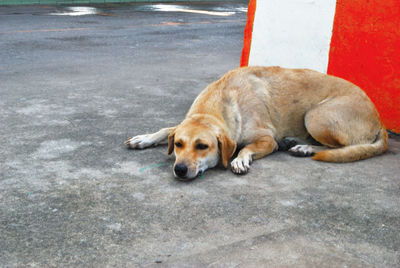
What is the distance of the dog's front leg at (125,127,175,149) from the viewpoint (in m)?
4.73

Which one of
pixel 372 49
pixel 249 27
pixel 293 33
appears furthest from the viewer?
pixel 249 27

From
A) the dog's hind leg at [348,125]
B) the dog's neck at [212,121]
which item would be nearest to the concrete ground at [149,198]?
the dog's hind leg at [348,125]

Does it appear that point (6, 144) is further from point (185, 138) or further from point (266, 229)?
point (266, 229)

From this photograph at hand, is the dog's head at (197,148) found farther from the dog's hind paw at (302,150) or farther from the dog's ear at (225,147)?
the dog's hind paw at (302,150)

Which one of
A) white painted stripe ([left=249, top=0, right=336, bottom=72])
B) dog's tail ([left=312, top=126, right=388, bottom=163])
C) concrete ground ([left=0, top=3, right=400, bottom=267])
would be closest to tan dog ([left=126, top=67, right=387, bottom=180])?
dog's tail ([left=312, top=126, right=388, bottom=163])

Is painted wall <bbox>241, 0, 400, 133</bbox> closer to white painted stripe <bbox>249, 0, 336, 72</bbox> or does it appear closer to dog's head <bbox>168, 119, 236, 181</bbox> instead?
white painted stripe <bbox>249, 0, 336, 72</bbox>

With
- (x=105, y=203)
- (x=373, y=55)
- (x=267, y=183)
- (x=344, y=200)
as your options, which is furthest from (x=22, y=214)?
(x=373, y=55)

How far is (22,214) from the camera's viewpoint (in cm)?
334

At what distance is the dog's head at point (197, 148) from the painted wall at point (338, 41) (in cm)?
219

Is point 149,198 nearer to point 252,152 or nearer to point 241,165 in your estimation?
point 241,165

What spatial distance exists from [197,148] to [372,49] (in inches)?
104

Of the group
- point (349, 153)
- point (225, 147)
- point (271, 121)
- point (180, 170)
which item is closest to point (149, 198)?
point (180, 170)

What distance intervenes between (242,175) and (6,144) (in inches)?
87.6

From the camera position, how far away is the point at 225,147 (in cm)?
428
